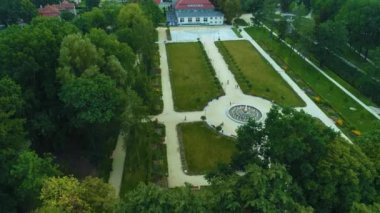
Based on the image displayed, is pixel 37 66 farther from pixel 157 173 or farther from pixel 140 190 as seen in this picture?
pixel 140 190

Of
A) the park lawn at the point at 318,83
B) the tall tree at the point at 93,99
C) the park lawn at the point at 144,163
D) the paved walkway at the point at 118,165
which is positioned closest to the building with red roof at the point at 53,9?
the park lawn at the point at 318,83

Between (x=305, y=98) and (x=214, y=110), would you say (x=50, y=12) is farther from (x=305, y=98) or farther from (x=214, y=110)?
(x=305, y=98)

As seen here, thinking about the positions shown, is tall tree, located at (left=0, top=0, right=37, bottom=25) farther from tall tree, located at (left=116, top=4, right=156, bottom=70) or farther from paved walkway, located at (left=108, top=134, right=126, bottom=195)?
paved walkway, located at (left=108, top=134, right=126, bottom=195)

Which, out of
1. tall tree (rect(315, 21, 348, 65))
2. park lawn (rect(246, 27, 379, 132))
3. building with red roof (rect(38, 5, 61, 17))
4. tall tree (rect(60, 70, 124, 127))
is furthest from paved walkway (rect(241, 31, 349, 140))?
building with red roof (rect(38, 5, 61, 17))

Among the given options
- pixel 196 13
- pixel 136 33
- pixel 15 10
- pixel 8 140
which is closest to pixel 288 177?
pixel 8 140

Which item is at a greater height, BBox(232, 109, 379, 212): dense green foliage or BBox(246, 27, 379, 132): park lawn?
BBox(232, 109, 379, 212): dense green foliage

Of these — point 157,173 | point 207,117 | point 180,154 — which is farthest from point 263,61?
point 157,173
